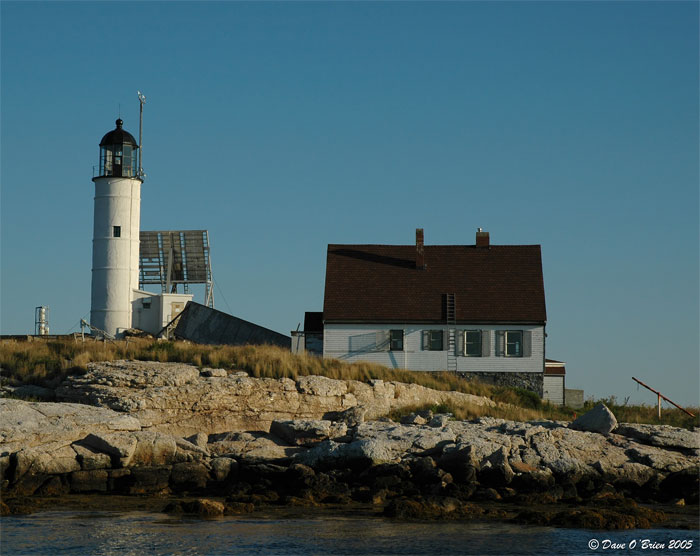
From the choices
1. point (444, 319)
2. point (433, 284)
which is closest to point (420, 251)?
point (433, 284)

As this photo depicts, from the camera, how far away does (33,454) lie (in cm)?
2142

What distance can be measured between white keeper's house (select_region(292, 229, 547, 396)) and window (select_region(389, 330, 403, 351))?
0.04 m

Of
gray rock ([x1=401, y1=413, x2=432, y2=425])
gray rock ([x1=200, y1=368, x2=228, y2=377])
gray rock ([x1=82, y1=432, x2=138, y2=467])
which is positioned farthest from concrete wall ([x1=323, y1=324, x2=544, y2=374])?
gray rock ([x1=82, y1=432, x2=138, y2=467])

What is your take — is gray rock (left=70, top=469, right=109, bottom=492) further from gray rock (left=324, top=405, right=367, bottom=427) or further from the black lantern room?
the black lantern room

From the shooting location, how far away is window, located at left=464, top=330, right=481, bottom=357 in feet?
119

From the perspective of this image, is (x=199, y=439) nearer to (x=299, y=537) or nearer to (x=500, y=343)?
(x=299, y=537)

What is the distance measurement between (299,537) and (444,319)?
20.3m

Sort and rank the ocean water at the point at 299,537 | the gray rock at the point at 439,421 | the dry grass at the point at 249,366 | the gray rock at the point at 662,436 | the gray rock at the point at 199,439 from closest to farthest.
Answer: the ocean water at the point at 299,537 → the gray rock at the point at 199,439 → the gray rock at the point at 662,436 → the gray rock at the point at 439,421 → the dry grass at the point at 249,366

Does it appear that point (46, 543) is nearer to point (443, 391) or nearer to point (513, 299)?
point (443, 391)

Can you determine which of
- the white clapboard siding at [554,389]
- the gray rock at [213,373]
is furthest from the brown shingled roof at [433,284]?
the gray rock at [213,373]

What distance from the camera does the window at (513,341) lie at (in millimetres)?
36094

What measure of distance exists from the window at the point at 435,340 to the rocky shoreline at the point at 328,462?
9495 millimetres

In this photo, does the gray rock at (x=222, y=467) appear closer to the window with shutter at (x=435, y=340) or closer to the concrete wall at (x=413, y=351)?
the concrete wall at (x=413, y=351)

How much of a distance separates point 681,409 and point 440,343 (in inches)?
378
